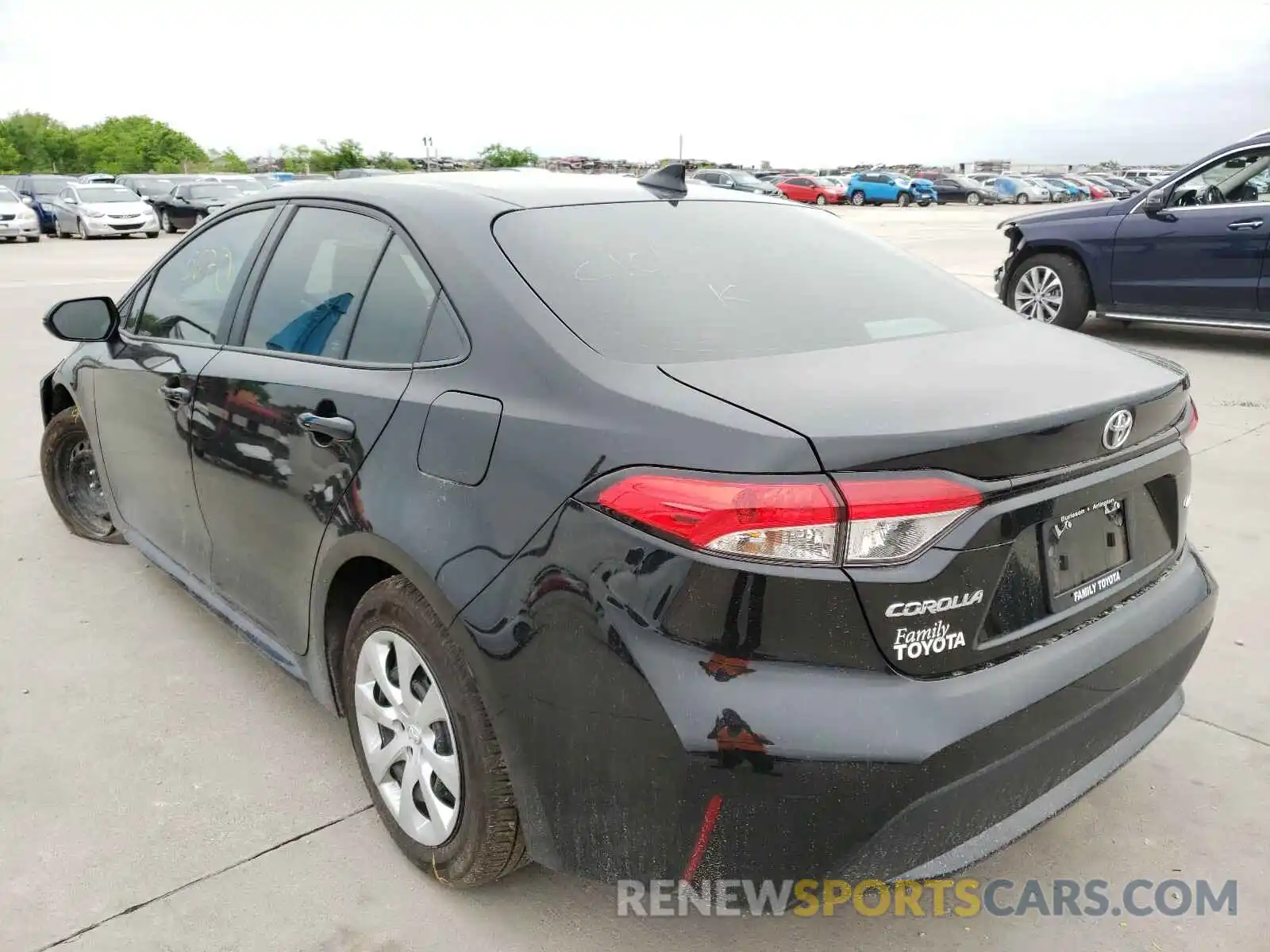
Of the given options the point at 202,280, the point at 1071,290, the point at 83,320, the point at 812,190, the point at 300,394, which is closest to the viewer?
the point at 300,394

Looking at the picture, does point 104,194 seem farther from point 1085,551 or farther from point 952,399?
point 1085,551

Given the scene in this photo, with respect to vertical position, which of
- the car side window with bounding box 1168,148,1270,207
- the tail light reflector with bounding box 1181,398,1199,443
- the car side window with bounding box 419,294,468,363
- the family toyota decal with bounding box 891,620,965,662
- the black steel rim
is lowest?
the black steel rim

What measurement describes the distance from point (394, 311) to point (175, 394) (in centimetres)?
114

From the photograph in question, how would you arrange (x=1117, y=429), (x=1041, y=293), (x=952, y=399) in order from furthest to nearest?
1. (x=1041, y=293)
2. (x=1117, y=429)
3. (x=952, y=399)

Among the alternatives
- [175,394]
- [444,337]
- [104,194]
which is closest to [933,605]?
[444,337]

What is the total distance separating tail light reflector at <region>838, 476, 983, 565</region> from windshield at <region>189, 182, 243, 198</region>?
28950 mm

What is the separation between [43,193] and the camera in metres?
32.0

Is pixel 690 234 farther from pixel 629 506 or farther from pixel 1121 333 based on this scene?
pixel 1121 333

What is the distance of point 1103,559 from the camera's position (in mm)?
2148

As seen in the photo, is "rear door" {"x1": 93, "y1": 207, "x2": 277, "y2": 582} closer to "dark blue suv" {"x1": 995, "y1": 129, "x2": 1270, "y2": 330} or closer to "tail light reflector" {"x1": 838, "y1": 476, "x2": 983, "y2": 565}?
"tail light reflector" {"x1": 838, "y1": 476, "x2": 983, "y2": 565}

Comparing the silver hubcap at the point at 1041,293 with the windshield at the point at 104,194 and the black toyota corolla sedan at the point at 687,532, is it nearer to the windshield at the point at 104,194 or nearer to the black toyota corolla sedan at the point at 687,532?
the black toyota corolla sedan at the point at 687,532

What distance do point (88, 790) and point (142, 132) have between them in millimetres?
108871

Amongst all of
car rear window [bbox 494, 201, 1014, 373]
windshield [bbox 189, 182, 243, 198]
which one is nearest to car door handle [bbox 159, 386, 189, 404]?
car rear window [bbox 494, 201, 1014, 373]

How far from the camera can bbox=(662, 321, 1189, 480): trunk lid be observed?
179 cm
